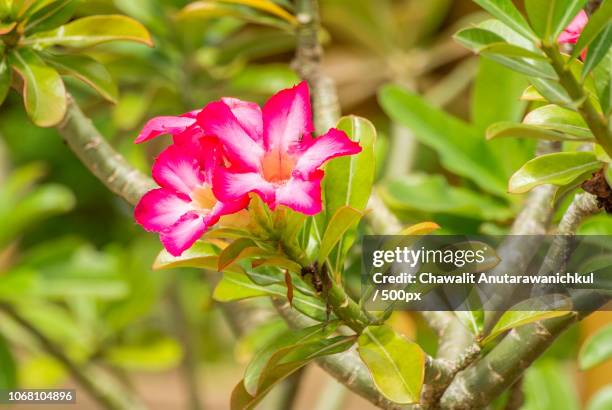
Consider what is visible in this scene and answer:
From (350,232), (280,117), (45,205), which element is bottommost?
(45,205)

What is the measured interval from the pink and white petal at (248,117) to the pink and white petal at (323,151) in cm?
4

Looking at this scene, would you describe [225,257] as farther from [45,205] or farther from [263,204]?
[45,205]

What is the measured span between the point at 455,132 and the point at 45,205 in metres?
0.63

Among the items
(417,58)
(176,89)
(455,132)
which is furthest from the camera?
(417,58)

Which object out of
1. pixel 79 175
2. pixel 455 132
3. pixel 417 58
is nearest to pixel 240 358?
pixel 455 132

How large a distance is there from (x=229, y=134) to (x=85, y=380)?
705 millimetres

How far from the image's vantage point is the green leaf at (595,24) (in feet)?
Result: 1.70

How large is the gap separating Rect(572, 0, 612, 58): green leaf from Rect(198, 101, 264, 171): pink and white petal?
8.2 inches

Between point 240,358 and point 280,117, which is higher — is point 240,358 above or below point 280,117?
below

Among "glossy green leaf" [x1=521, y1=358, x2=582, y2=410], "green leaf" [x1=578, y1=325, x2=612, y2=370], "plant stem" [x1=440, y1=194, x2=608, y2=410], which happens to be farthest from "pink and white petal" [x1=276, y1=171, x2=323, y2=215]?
"glossy green leaf" [x1=521, y1=358, x2=582, y2=410]

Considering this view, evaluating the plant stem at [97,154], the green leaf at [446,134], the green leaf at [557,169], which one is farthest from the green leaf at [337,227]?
the green leaf at [446,134]

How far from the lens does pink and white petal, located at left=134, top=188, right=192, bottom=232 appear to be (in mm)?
548

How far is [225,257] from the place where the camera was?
21.6 inches

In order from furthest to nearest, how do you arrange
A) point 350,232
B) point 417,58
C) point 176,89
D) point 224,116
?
1. point 417,58
2. point 176,89
3. point 350,232
4. point 224,116
